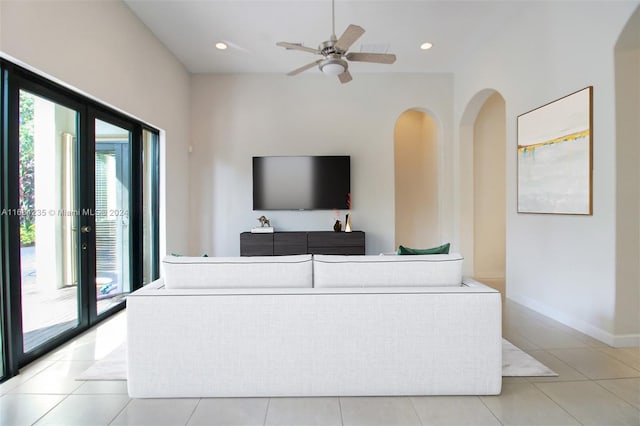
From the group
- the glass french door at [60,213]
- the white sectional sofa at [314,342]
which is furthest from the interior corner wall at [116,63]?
the white sectional sofa at [314,342]

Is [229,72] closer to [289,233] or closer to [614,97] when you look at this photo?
[289,233]

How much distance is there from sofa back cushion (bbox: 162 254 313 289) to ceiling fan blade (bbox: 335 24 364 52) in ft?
6.04

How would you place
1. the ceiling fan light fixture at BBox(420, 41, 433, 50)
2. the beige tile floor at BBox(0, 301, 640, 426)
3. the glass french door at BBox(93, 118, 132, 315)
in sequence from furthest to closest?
the ceiling fan light fixture at BBox(420, 41, 433, 50), the glass french door at BBox(93, 118, 132, 315), the beige tile floor at BBox(0, 301, 640, 426)

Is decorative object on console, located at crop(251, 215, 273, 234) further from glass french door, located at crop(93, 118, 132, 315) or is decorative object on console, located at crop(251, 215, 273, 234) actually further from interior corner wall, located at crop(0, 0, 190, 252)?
glass french door, located at crop(93, 118, 132, 315)

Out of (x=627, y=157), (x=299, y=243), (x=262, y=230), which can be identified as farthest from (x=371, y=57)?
(x=262, y=230)

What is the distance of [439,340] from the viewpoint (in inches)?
71.7

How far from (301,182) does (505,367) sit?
359 cm

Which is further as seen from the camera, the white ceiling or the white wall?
the white wall

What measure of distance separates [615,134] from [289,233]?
369 cm

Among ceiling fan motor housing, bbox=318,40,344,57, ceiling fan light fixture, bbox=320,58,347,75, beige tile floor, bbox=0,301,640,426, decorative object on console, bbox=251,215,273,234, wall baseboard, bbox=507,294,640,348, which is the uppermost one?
ceiling fan motor housing, bbox=318,40,344,57

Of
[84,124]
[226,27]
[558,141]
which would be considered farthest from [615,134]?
[84,124]

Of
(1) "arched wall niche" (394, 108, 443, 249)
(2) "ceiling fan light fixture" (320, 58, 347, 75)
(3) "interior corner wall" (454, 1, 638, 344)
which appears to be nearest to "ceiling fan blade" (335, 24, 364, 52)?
(2) "ceiling fan light fixture" (320, 58, 347, 75)

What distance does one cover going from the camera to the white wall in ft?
17.0

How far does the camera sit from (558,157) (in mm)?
3074
